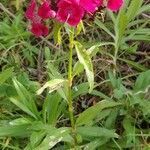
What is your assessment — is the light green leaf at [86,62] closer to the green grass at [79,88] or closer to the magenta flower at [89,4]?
the green grass at [79,88]

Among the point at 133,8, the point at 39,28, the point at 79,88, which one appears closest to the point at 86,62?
the point at 39,28

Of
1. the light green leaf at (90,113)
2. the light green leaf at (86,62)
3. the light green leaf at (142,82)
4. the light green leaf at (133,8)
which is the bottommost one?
the light green leaf at (90,113)

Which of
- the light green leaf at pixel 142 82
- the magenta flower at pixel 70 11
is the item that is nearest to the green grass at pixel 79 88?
the light green leaf at pixel 142 82

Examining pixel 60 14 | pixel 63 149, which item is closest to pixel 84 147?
pixel 63 149

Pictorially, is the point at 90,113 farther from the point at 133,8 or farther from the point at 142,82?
the point at 133,8

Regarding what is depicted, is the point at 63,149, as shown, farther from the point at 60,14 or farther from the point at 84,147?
the point at 60,14

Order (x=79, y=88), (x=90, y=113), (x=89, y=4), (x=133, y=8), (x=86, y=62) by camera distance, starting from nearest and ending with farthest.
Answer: (x=89, y=4)
(x=86, y=62)
(x=90, y=113)
(x=79, y=88)
(x=133, y=8)
